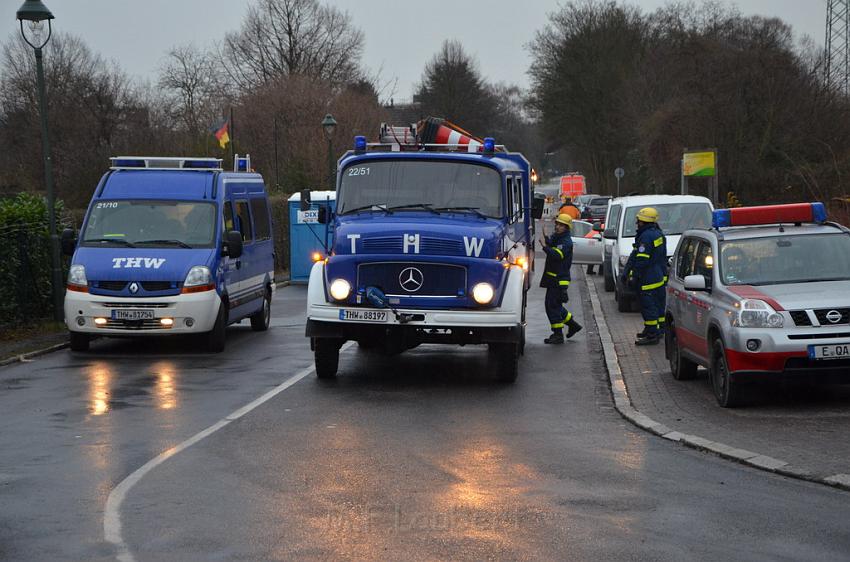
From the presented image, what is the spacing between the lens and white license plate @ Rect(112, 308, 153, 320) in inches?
646

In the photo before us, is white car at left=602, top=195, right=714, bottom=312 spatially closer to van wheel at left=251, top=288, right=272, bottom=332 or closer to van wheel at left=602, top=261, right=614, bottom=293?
van wheel at left=602, top=261, right=614, bottom=293

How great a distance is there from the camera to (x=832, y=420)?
10977 mm

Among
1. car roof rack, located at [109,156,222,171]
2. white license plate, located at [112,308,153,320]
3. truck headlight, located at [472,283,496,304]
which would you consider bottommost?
white license plate, located at [112,308,153,320]

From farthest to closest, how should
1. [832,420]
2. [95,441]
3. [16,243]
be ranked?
1. [16,243]
2. [832,420]
3. [95,441]

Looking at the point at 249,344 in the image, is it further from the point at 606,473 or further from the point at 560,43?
the point at 560,43

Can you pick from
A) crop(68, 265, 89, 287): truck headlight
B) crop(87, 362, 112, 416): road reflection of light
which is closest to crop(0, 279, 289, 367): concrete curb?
crop(68, 265, 89, 287): truck headlight

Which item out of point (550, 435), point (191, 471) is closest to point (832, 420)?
point (550, 435)

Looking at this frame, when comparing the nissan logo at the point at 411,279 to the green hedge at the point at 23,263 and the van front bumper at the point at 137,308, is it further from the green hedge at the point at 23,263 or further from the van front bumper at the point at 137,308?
the green hedge at the point at 23,263

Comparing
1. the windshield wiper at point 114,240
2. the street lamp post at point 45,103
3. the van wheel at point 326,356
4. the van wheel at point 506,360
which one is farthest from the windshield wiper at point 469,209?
the street lamp post at point 45,103

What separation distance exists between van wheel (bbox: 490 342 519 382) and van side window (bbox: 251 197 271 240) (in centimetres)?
728

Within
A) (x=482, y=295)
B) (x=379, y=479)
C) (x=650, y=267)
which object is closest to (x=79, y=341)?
(x=482, y=295)

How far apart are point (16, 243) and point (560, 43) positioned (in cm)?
6232

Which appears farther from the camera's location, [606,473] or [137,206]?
[137,206]

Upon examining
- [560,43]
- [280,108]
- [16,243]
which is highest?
[560,43]
